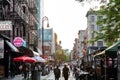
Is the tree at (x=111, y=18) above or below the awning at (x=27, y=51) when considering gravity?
above

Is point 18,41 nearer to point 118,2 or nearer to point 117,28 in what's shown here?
point 117,28

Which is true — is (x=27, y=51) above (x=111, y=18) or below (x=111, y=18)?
below

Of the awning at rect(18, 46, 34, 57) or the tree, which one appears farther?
the awning at rect(18, 46, 34, 57)

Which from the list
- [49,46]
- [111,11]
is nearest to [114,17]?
[111,11]

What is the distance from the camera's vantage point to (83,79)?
103 feet

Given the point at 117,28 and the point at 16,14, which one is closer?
the point at 117,28

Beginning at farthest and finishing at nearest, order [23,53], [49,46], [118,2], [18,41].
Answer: [49,46]
[23,53]
[18,41]
[118,2]

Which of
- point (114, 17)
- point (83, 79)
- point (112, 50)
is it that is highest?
point (114, 17)

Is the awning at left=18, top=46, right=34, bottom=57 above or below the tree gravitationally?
below

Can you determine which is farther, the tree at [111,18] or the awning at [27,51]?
the awning at [27,51]

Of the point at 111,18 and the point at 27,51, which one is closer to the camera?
the point at 111,18

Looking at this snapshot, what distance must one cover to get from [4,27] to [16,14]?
17.9m

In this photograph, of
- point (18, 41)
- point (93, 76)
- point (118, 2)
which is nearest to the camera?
point (118, 2)

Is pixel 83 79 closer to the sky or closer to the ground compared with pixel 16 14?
closer to the ground
